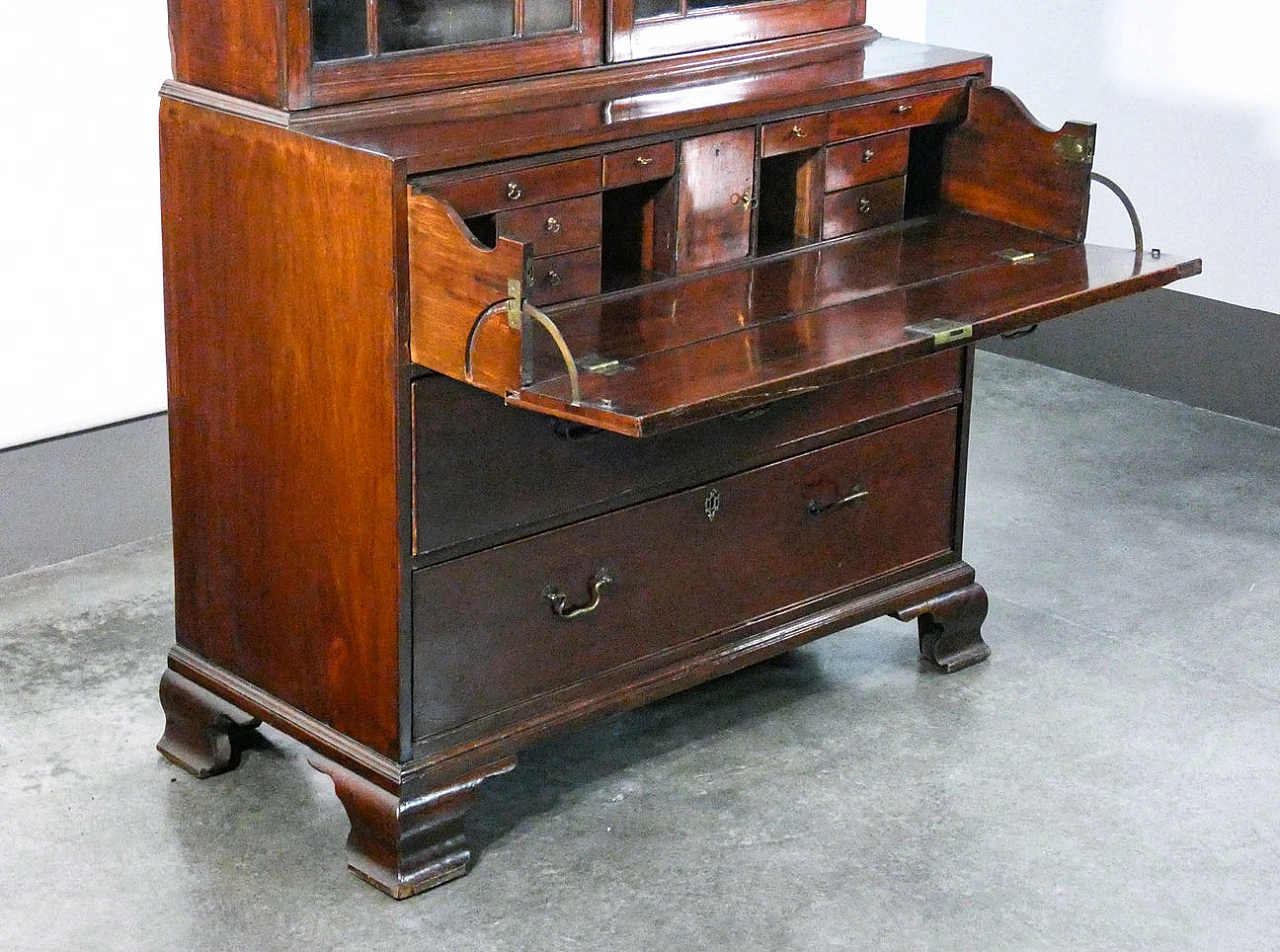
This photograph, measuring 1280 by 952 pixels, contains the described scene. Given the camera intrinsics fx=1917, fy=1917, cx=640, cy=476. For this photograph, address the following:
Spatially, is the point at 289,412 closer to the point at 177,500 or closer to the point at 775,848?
the point at 177,500

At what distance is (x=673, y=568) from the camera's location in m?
3.09

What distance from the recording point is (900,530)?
11.5ft

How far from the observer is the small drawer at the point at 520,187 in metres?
2.61

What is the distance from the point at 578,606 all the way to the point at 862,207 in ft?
2.86

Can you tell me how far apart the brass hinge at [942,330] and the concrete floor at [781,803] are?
0.84 metres

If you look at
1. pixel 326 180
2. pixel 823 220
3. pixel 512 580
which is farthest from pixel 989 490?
pixel 326 180

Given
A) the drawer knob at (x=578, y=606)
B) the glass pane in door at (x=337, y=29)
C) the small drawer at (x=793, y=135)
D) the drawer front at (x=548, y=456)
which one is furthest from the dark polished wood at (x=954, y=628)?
the glass pane in door at (x=337, y=29)

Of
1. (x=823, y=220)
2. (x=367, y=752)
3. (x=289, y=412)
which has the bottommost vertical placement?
(x=367, y=752)

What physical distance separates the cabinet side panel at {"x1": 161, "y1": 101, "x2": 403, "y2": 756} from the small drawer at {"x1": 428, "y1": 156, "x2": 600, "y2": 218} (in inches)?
4.7

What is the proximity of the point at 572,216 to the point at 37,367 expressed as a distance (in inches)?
60.2

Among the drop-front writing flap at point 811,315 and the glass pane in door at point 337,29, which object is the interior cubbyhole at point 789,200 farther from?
the glass pane in door at point 337,29

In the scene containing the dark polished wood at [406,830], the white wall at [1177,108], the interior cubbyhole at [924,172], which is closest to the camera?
the dark polished wood at [406,830]

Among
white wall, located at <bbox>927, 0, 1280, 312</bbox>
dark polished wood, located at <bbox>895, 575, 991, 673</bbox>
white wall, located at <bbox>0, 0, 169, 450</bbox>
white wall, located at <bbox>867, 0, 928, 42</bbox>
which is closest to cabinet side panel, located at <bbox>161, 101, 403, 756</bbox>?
white wall, located at <bbox>0, 0, 169, 450</bbox>

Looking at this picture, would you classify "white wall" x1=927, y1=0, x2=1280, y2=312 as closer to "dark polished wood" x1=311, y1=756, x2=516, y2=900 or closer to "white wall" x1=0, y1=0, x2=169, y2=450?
"white wall" x1=0, y1=0, x2=169, y2=450
